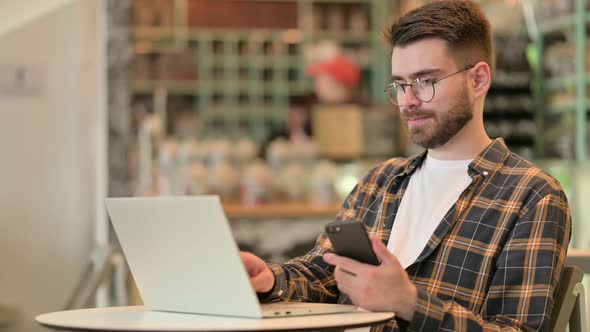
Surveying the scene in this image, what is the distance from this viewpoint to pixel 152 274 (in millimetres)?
1615

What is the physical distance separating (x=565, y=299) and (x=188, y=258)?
713 mm

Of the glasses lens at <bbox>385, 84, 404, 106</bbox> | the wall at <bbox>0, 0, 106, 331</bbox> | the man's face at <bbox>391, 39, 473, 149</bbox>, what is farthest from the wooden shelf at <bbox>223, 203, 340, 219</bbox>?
the man's face at <bbox>391, 39, 473, 149</bbox>

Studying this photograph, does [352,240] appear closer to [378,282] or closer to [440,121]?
[378,282]

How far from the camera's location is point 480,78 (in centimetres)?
192

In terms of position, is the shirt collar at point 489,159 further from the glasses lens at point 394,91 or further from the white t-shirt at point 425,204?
the glasses lens at point 394,91

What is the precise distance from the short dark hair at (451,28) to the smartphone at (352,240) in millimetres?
537

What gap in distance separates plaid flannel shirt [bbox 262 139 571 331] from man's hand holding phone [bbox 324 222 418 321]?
1.3 inches

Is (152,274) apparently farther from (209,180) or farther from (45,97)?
(209,180)

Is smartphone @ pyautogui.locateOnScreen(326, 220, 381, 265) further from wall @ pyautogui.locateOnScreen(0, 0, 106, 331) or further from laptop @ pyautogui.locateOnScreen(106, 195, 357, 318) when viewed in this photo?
wall @ pyautogui.locateOnScreen(0, 0, 106, 331)

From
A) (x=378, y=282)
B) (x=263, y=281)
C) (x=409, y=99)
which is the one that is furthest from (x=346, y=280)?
(x=409, y=99)

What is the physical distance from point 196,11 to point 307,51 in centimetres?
119

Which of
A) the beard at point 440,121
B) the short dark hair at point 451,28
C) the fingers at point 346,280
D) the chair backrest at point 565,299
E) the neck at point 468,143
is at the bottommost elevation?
the chair backrest at point 565,299

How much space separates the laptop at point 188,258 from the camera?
1.42 m

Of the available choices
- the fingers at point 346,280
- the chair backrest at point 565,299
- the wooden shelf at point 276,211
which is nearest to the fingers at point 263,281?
the fingers at point 346,280
